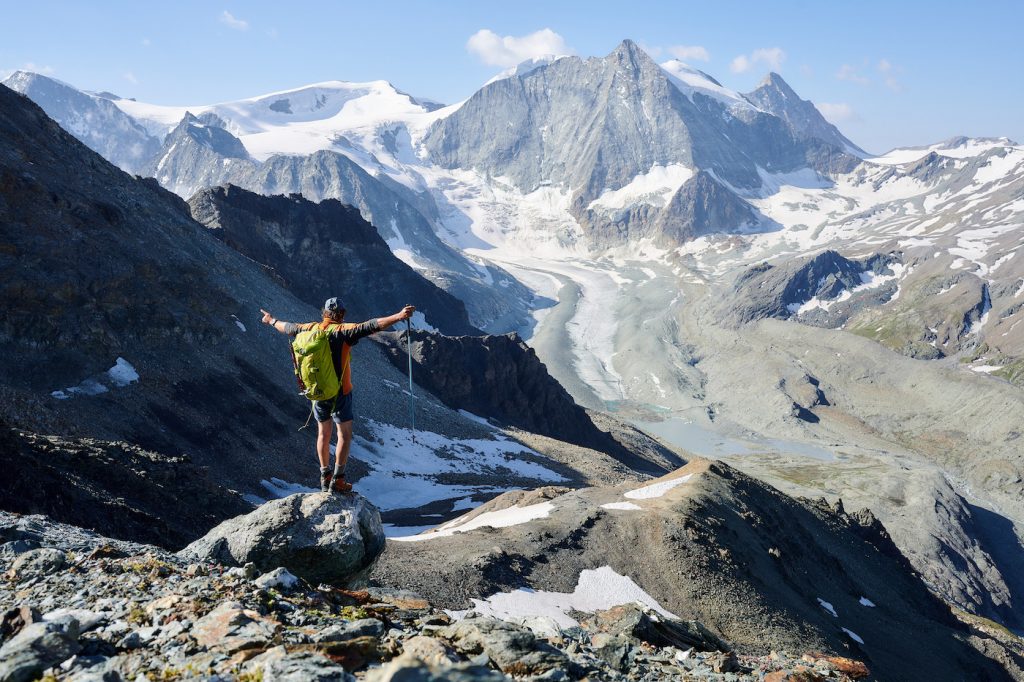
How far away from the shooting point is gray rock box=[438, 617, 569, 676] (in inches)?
492

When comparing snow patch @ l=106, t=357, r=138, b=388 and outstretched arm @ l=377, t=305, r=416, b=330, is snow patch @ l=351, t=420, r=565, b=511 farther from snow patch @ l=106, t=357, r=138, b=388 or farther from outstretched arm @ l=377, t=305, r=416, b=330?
outstretched arm @ l=377, t=305, r=416, b=330

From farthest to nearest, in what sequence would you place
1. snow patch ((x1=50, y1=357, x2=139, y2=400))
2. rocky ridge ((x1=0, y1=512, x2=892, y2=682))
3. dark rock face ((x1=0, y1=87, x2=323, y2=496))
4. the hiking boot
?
1. dark rock face ((x1=0, y1=87, x2=323, y2=496))
2. snow patch ((x1=50, y1=357, x2=139, y2=400))
3. the hiking boot
4. rocky ridge ((x1=0, y1=512, x2=892, y2=682))

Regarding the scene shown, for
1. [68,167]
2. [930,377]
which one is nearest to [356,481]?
[68,167]

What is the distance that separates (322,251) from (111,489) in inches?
4455

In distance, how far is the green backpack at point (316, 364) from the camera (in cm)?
1495

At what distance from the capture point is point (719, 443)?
157 meters

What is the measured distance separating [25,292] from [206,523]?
97.2ft

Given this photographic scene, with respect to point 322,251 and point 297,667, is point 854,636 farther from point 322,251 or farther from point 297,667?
point 322,251

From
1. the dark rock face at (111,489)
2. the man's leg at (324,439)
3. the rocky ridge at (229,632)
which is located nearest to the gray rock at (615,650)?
the rocky ridge at (229,632)

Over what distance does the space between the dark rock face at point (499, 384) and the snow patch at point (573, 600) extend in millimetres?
61813

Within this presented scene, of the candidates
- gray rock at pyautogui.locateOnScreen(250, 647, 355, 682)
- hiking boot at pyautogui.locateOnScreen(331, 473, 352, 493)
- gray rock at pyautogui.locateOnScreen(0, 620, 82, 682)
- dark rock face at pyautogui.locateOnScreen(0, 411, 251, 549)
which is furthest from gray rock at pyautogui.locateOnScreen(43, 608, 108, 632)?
dark rock face at pyautogui.locateOnScreen(0, 411, 251, 549)

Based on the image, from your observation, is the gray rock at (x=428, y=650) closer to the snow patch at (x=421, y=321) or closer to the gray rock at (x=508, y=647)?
the gray rock at (x=508, y=647)

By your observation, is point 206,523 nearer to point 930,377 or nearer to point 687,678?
point 687,678

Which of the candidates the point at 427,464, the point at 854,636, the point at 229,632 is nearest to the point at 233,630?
the point at 229,632
